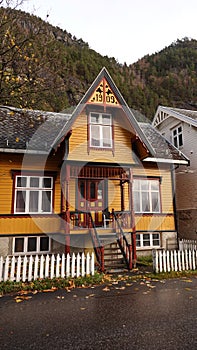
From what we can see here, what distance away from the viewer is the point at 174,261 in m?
11.1

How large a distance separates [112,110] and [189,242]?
897 cm

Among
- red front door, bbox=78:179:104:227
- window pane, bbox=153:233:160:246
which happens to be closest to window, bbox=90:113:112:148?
red front door, bbox=78:179:104:227

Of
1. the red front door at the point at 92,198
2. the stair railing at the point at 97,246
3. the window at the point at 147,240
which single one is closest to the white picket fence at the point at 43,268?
the stair railing at the point at 97,246

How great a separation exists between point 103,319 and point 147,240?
32.4 ft

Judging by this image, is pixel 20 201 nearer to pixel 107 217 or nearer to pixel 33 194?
pixel 33 194

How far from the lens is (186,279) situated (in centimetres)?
1002

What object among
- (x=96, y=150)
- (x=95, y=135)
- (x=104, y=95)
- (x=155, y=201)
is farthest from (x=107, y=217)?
(x=104, y=95)

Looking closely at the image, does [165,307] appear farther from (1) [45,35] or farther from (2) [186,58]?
(2) [186,58]

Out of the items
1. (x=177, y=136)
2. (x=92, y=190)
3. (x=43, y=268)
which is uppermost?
(x=177, y=136)

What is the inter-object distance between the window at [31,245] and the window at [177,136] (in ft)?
42.7

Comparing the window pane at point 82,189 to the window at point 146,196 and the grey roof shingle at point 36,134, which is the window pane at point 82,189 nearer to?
the grey roof shingle at point 36,134

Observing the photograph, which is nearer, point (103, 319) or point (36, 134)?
point (103, 319)

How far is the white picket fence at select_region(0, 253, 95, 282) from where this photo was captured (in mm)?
9180

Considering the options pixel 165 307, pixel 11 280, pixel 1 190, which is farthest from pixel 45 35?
pixel 165 307
